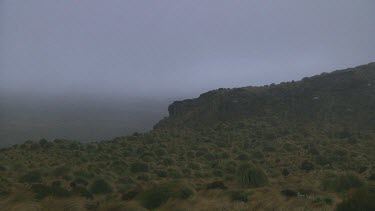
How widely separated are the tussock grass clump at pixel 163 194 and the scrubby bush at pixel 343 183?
608 cm

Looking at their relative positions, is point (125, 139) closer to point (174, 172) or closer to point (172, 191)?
point (174, 172)

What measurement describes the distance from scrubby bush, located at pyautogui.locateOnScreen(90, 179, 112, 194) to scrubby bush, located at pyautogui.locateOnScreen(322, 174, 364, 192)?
28.5 feet

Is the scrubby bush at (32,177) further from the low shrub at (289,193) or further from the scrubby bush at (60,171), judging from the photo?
the low shrub at (289,193)

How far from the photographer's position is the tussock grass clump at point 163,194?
11.9m

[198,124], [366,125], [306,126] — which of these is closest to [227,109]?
[198,124]

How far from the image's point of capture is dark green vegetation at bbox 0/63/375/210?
12477 mm

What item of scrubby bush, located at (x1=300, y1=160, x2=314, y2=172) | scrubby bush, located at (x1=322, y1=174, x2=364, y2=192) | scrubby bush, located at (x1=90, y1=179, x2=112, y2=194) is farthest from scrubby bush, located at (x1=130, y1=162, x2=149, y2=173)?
scrubby bush, located at (x1=322, y1=174, x2=364, y2=192)

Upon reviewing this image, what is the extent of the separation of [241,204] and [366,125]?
36129 millimetres

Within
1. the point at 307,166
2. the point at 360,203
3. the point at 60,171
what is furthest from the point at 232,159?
the point at 360,203

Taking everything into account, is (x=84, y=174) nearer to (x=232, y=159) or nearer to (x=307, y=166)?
(x=232, y=159)

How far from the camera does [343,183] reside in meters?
16.0

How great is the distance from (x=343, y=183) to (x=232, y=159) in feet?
41.0

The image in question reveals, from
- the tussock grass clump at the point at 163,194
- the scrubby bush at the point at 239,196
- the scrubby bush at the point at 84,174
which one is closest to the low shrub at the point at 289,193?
the scrubby bush at the point at 239,196

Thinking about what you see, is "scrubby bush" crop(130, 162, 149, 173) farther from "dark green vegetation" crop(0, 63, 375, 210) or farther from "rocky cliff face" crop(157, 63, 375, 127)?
"rocky cliff face" crop(157, 63, 375, 127)
